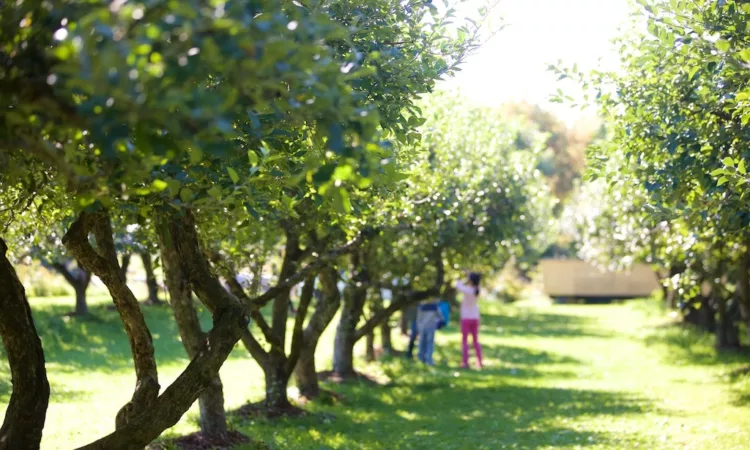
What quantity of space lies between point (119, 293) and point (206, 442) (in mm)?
2900

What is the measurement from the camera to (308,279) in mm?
13719

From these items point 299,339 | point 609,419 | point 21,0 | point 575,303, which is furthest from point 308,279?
point 575,303

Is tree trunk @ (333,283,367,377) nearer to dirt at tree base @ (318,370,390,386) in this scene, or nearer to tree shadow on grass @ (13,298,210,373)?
dirt at tree base @ (318,370,390,386)

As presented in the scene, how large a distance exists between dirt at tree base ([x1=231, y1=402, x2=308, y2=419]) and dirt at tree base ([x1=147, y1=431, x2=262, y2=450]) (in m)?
2.17

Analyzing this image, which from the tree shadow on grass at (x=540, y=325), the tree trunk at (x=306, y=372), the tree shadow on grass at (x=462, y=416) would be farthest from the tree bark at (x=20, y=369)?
the tree shadow on grass at (x=540, y=325)

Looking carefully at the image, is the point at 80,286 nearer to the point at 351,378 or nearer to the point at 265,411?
the point at 351,378

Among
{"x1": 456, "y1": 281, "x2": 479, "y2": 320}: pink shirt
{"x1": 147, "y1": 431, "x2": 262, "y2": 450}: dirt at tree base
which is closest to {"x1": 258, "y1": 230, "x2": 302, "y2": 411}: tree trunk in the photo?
{"x1": 147, "y1": 431, "x2": 262, "y2": 450}: dirt at tree base

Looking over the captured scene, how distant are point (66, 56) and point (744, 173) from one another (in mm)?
5830

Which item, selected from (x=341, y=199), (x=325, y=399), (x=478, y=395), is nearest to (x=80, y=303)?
(x=325, y=399)

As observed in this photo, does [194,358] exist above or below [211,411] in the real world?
above

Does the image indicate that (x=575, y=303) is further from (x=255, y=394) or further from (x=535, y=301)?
(x=255, y=394)

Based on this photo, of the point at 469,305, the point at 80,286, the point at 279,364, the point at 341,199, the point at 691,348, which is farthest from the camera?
the point at 80,286

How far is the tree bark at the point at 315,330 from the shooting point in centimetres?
1498

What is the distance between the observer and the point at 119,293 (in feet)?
26.1
